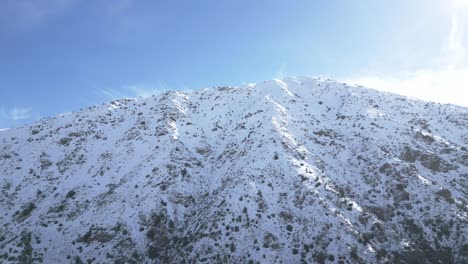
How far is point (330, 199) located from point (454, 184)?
16430 millimetres

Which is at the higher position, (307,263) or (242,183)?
(242,183)

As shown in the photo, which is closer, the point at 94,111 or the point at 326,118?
the point at 326,118

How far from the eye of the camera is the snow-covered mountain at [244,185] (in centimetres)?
3653

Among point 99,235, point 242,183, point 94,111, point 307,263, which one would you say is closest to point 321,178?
point 242,183

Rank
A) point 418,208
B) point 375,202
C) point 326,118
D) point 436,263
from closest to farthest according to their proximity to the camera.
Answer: point 436,263 → point 418,208 → point 375,202 → point 326,118

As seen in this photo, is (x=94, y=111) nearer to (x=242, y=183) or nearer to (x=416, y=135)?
(x=242, y=183)

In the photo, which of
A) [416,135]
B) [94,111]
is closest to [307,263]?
[416,135]

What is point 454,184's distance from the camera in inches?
1684

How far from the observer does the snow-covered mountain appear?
36.5m

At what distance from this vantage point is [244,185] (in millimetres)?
44188

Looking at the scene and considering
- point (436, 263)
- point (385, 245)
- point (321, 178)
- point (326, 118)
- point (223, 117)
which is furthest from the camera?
point (223, 117)

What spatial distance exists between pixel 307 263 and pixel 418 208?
16.1 m

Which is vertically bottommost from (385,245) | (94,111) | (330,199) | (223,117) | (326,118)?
(385,245)

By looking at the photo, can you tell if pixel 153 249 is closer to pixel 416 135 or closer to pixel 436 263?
pixel 436 263
